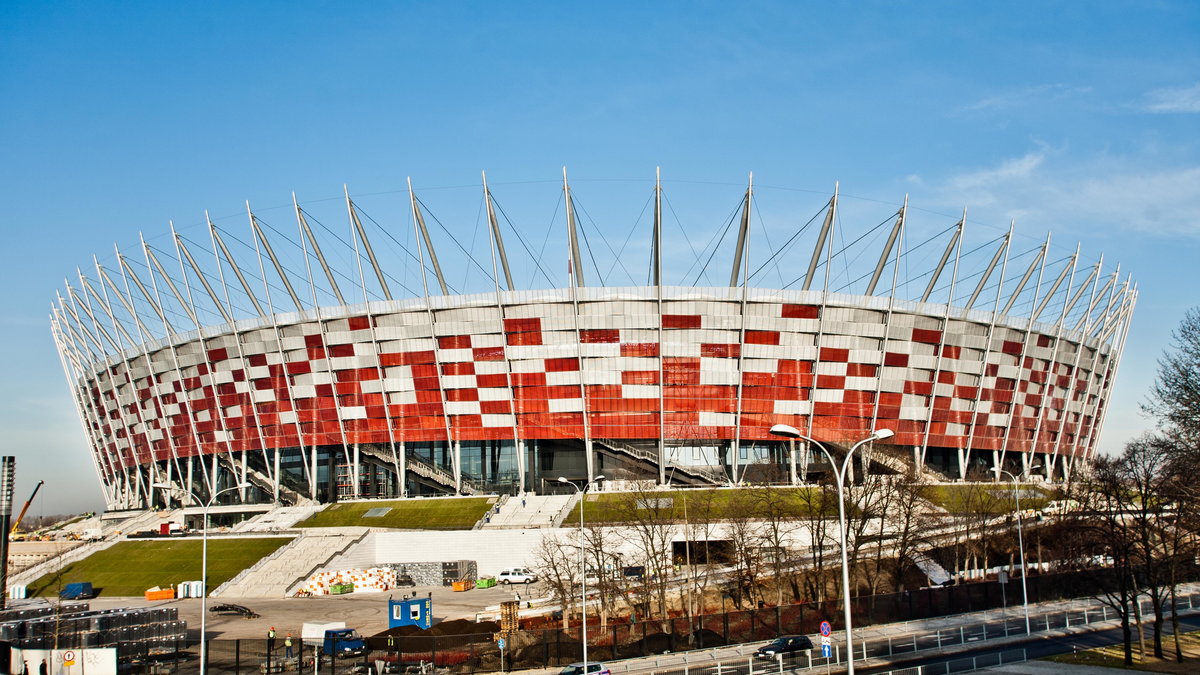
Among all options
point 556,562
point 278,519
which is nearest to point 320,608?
point 556,562

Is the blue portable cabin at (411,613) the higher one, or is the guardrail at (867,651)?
the blue portable cabin at (411,613)

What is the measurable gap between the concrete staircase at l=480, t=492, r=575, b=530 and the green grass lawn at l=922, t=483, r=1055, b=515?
32.0m

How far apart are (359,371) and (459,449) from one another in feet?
44.1

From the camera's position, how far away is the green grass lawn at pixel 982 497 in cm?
7619

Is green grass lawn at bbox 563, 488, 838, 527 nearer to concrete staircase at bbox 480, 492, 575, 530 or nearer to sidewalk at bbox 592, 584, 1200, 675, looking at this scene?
concrete staircase at bbox 480, 492, 575, 530

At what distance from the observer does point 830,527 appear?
243 ft

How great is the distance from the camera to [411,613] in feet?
172

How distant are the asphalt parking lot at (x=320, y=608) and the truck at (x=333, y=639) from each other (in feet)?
14.3

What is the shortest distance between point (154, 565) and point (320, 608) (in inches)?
1037

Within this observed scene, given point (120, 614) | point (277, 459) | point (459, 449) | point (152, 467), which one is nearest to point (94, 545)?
point (277, 459)

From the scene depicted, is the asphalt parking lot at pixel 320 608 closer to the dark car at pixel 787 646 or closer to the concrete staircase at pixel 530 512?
the concrete staircase at pixel 530 512

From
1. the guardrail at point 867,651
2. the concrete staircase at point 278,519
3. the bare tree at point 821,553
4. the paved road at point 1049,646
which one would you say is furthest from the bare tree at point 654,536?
the concrete staircase at point 278,519

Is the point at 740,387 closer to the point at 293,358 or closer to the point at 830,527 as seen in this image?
the point at 830,527

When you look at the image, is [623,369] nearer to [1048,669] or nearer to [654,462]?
[654,462]
